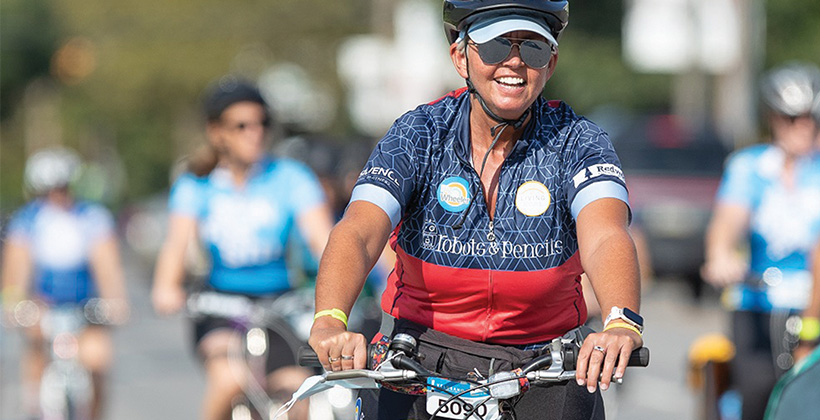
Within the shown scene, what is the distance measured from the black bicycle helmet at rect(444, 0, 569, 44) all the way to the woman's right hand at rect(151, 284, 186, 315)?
4.13m

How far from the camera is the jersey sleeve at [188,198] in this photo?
7.89 meters

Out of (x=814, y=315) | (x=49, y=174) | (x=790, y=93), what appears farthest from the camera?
(x=49, y=174)

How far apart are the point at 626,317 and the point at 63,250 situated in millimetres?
8596

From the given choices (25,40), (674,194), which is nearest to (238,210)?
(674,194)

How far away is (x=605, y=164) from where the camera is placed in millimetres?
4145

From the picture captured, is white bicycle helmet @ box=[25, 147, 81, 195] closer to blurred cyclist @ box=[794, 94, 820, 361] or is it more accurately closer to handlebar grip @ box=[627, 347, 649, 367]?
blurred cyclist @ box=[794, 94, 820, 361]

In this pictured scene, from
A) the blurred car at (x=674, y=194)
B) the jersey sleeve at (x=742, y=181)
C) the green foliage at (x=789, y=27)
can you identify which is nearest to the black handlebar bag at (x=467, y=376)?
the jersey sleeve at (x=742, y=181)

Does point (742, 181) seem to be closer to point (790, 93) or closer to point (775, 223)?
point (775, 223)

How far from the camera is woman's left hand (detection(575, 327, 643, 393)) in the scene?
3494 millimetres

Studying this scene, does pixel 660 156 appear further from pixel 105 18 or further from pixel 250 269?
pixel 105 18

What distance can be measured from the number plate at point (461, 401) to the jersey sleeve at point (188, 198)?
417 centimetres

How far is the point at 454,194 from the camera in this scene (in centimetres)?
418

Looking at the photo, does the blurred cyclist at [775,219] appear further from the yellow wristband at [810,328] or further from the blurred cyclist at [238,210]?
the blurred cyclist at [238,210]

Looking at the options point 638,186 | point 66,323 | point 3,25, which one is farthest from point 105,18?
point 66,323
